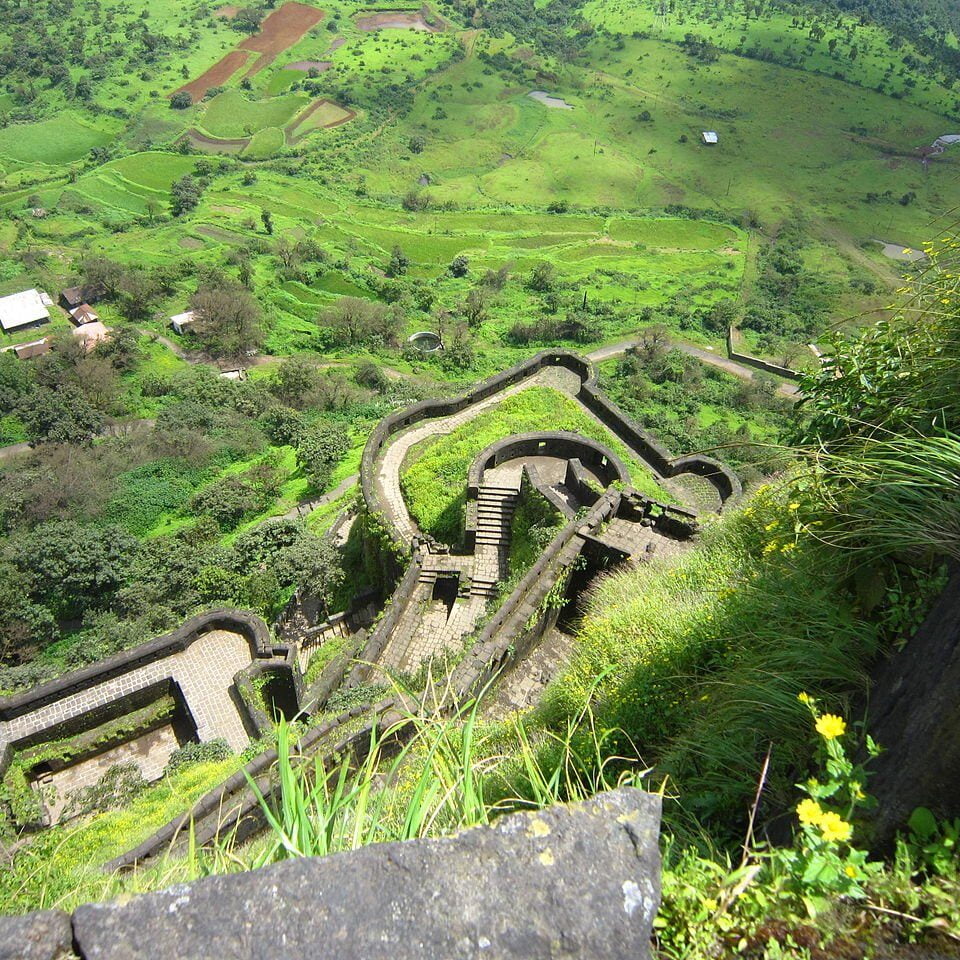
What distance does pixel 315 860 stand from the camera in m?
2.97

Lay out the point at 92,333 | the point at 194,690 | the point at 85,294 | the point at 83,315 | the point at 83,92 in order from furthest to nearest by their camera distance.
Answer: the point at 83,92, the point at 85,294, the point at 83,315, the point at 92,333, the point at 194,690

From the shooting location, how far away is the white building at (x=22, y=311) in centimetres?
6178

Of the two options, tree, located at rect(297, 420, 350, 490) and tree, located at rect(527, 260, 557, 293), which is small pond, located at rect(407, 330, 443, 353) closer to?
tree, located at rect(527, 260, 557, 293)

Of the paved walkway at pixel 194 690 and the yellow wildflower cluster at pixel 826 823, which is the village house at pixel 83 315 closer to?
the paved walkway at pixel 194 690

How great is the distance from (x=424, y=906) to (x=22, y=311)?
76616mm

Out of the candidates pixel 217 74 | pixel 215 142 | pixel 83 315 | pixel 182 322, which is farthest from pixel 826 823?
pixel 217 74

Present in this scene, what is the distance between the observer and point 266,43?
132 meters

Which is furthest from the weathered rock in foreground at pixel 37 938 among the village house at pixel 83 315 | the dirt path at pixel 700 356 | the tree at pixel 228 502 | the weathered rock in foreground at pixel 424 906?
the village house at pixel 83 315

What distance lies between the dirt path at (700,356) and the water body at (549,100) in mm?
83915

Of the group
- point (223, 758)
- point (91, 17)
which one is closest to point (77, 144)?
point (91, 17)

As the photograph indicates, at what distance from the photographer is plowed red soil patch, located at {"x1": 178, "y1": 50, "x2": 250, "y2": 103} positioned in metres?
117

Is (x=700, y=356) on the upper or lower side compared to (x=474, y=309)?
lower

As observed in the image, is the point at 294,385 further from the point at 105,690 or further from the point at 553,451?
the point at 553,451

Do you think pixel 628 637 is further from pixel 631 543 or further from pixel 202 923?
pixel 631 543
